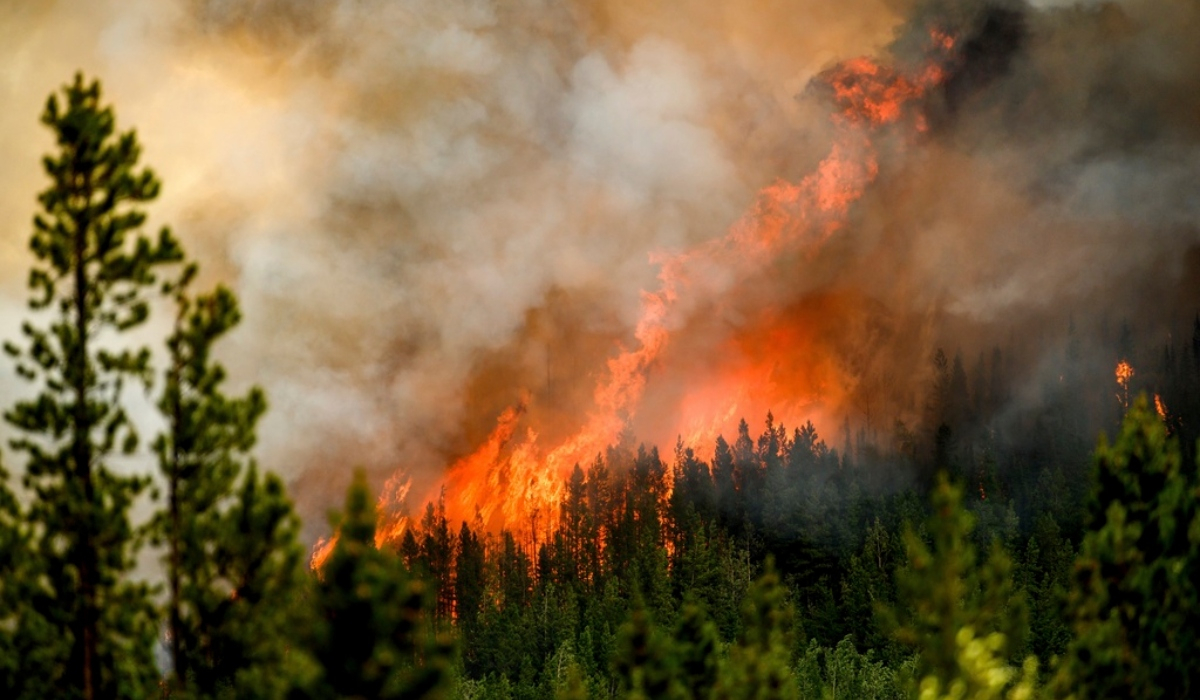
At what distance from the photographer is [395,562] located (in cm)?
2789

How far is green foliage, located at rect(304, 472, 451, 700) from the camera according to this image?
26.2 metres

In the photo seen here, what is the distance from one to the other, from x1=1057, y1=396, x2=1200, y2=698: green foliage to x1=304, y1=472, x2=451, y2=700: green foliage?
2819 centimetres

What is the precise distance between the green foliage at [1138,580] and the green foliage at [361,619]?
92.5ft

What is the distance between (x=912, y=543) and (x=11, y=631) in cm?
3174

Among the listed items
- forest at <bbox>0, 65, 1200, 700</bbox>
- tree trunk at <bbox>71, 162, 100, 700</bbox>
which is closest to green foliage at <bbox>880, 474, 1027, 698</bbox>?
forest at <bbox>0, 65, 1200, 700</bbox>

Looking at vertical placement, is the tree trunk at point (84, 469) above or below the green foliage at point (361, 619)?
above

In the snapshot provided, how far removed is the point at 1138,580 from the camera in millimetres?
42094

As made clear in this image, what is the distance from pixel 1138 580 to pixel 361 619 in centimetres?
3158

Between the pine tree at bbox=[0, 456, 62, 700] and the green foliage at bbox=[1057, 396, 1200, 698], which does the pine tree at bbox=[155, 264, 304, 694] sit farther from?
the green foliage at bbox=[1057, 396, 1200, 698]

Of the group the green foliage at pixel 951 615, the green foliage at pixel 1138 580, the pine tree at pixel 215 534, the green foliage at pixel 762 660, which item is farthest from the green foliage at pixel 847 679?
the pine tree at pixel 215 534

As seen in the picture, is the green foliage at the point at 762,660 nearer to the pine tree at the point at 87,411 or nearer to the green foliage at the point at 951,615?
the green foliage at the point at 951,615

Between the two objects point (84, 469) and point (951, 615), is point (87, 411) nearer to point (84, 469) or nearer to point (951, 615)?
point (84, 469)

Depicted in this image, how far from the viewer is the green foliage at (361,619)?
26203 millimetres

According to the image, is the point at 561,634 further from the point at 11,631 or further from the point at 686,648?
the point at 11,631
